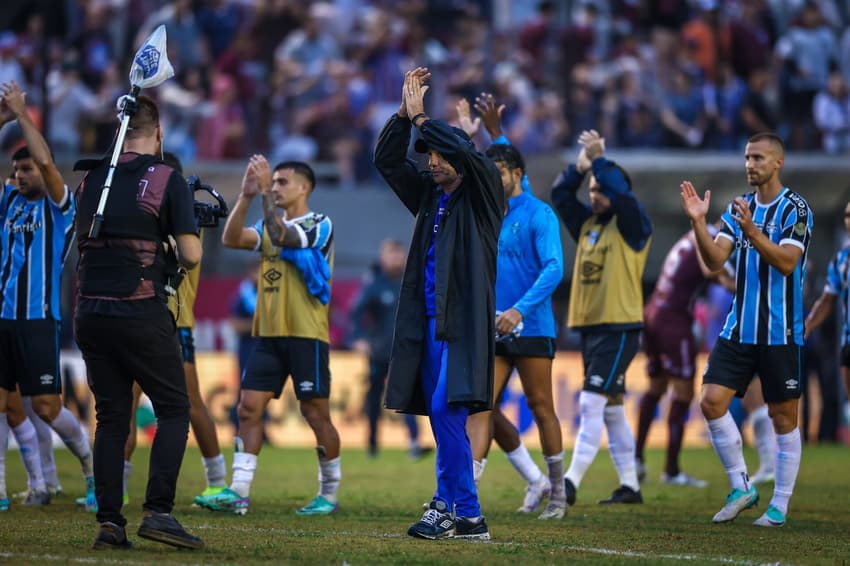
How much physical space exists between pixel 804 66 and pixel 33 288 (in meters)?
16.0

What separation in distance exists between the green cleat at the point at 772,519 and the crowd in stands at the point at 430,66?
40.3 ft

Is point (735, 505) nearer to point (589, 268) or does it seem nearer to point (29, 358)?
point (589, 268)

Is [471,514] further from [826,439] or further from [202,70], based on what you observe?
[202,70]

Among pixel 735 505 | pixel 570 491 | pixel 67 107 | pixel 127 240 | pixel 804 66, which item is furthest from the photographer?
pixel 804 66

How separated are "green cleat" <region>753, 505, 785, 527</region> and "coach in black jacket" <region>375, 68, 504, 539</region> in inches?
94.7

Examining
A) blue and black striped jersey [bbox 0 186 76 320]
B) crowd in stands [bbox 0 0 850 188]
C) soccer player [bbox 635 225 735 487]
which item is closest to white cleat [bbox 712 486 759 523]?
soccer player [bbox 635 225 735 487]

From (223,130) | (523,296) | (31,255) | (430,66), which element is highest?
(430,66)

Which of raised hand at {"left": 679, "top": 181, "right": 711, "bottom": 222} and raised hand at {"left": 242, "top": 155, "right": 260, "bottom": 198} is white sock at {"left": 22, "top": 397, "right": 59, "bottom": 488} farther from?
raised hand at {"left": 679, "top": 181, "right": 711, "bottom": 222}

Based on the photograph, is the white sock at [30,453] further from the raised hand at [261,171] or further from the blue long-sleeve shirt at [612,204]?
the blue long-sleeve shirt at [612,204]

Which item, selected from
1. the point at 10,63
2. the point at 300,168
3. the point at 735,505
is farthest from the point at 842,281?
the point at 10,63

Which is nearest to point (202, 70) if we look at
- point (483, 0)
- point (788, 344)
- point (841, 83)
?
point (483, 0)

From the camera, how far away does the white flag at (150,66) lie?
754 cm

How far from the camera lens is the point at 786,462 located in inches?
362

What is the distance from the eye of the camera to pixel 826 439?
19.3m
